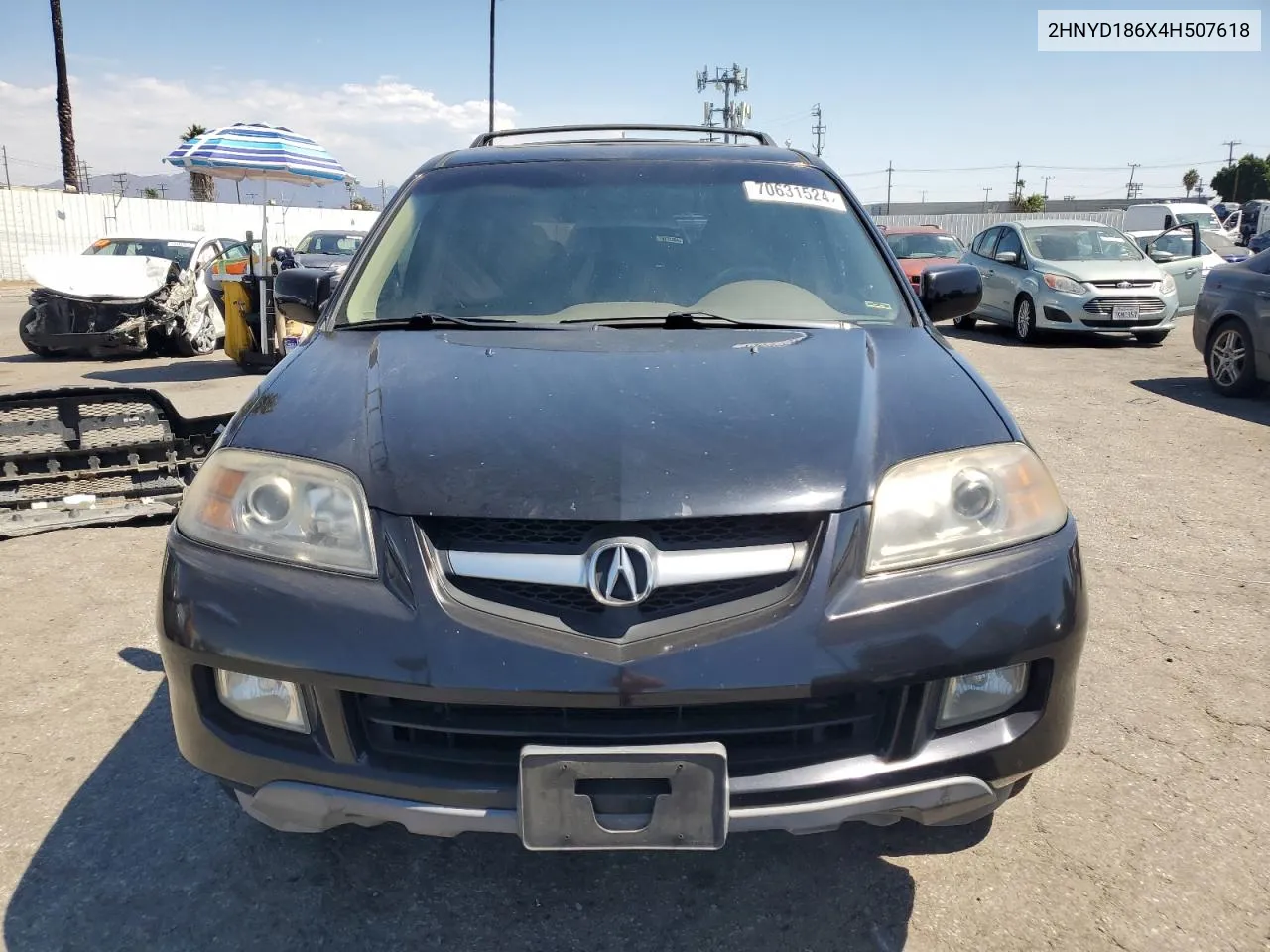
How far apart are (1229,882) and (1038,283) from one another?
1183 cm

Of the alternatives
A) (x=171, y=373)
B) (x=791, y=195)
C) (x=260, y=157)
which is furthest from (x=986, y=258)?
(x=791, y=195)

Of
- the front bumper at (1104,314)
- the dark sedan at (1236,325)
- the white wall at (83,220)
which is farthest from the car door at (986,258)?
the white wall at (83,220)

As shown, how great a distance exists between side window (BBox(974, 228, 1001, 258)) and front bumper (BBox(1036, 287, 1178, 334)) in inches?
79.7

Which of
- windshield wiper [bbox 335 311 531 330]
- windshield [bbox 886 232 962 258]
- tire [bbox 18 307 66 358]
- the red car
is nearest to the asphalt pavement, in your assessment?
windshield wiper [bbox 335 311 531 330]

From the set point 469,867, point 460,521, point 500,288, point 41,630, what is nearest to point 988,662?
point 460,521

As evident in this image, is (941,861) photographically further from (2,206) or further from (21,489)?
(2,206)

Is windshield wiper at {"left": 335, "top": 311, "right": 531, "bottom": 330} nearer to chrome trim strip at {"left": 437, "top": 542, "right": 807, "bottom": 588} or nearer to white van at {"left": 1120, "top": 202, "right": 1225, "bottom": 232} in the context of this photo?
chrome trim strip at {"left": 437, "top": 542, "right": 807, "bottom": 588}

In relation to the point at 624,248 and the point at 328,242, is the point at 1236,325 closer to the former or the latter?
the point at 624,248

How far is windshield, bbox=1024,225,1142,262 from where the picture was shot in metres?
13.2

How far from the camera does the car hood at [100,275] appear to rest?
1152 centimetres

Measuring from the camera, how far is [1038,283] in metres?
12.8

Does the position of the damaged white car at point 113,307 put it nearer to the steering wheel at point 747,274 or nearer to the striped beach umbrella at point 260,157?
the striped beach umbrella at point 260,157

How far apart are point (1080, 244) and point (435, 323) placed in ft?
42.2

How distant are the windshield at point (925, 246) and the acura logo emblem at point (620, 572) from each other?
15497 mm
